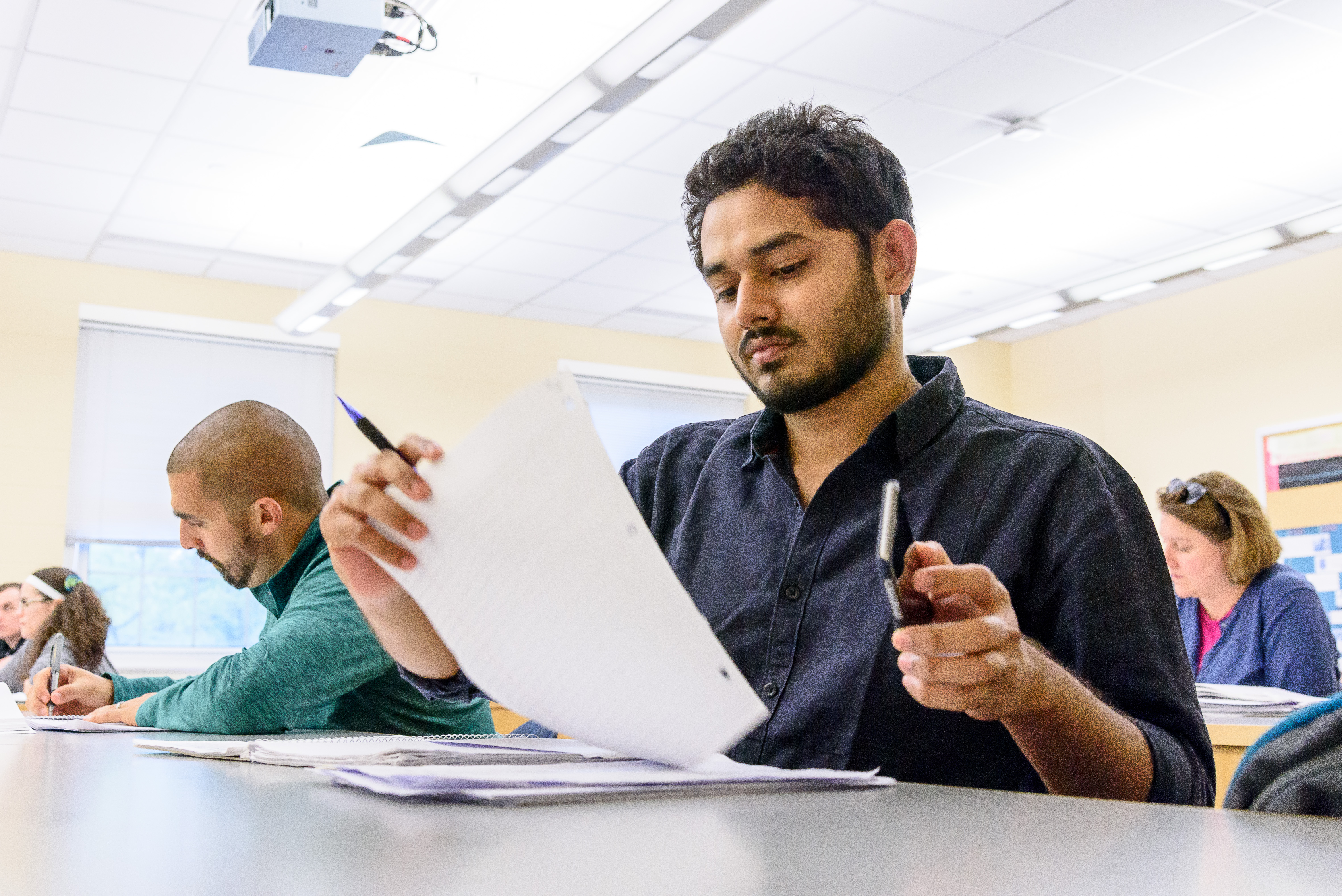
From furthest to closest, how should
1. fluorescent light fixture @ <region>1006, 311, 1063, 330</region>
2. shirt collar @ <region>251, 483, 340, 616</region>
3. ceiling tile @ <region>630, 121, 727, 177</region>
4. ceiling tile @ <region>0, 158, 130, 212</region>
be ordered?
fluorescent light fixture @ <region>1006, 311, 1063, 330</region> → ceiling tile @ <region>0, 158, 130, 212</region> → ceiling tile @ <region>630, 121, 727, 177</region> → shirt collar @ <region>251, 483, 340, 616</region>

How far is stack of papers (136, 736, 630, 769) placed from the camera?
0.82 meters

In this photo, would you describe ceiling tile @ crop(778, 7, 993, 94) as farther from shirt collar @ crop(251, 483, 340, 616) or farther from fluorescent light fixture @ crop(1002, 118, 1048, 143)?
shirt collar @ crop(251, 483, 340, 616)

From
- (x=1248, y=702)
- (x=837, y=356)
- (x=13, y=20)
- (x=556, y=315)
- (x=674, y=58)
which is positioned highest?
(x=13, y=20)

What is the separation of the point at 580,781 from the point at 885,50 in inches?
146

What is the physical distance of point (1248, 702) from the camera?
246 centimetres

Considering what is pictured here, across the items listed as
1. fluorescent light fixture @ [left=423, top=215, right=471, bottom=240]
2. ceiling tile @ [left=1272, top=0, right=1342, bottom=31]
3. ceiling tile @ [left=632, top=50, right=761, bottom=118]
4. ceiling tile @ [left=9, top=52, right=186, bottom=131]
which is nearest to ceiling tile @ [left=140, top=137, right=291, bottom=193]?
ceiling tile @ [left=9, top=52, right=186, bottom=131]

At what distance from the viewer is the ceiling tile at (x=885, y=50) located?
12.5 ft

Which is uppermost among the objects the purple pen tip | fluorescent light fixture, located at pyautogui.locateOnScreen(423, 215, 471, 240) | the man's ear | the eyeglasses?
fluorescent light fixture, located at pyautogui.locateOnScreen(423, 215, 471, 240)

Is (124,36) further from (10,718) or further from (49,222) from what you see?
(10,718)

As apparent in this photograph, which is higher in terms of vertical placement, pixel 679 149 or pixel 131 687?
pixel 679 149

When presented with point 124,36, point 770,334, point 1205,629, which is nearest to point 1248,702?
point 1205,629

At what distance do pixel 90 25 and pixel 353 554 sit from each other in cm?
355

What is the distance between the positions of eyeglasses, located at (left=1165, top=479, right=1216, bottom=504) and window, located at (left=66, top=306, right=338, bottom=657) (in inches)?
174

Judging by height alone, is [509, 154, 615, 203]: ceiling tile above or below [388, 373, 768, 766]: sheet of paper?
above
